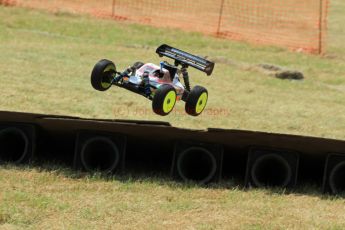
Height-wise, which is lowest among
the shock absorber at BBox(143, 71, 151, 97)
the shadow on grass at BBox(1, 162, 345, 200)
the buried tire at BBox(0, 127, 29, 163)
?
the shadow on grass at BBox(1, 162, 345, 200)

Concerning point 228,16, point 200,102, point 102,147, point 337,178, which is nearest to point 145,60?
point 228,16

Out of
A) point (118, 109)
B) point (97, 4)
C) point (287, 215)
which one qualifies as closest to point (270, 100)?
point (118, 109)

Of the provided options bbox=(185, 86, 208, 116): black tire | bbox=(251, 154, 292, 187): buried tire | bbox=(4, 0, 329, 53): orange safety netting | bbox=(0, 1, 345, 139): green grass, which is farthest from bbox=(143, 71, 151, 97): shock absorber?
bbox=(4, 0, 329, 53): orange safety netting

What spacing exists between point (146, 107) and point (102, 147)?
15.5 ft

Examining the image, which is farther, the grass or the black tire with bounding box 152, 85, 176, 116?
the black tire with bounding box 152, 85, 176, 116

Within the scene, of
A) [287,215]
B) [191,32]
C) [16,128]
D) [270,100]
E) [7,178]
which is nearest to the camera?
[287,215]

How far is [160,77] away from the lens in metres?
8.21

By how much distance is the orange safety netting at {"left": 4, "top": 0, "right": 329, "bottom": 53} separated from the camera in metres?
24.4

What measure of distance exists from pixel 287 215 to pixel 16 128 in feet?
→ 10.6

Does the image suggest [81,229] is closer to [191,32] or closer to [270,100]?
[270,100]

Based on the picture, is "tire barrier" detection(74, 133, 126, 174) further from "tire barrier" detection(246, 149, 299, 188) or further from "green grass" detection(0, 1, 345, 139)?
"green grass" detection(0, 1, 345, 139)

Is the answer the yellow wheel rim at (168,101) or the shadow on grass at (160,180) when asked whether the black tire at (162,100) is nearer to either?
the yellow wheel rim at (168,101)

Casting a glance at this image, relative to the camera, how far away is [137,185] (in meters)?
7.87

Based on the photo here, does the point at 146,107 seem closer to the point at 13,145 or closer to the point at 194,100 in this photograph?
the point at 13,145
